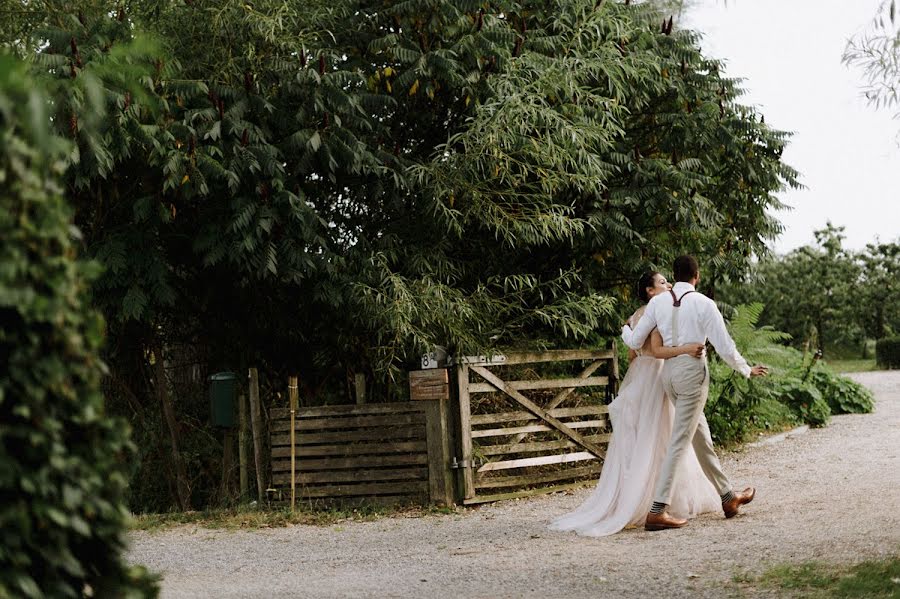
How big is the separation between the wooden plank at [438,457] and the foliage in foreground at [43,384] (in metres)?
7.11

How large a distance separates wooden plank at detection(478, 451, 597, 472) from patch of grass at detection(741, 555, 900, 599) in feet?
14.2

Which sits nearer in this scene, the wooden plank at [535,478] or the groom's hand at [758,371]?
the groom's hand at [758,371]

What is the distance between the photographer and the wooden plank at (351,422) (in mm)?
10750

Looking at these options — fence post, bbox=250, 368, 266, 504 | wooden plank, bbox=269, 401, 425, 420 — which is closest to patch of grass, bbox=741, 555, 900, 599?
wooden plank, bbox=269, 401, 425, 420

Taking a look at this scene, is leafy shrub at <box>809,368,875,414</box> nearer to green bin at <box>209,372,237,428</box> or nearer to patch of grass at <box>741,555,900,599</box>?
green bin at <box>209,372,237,428</box>

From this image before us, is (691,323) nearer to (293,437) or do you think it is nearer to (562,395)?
(562,395)

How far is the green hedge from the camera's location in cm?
3758

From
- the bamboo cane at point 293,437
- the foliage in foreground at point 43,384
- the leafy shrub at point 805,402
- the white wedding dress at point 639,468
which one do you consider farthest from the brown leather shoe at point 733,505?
the leafy shrub at point 805,402

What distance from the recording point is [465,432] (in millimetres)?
10719

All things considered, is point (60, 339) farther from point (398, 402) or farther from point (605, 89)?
point (605, 89)

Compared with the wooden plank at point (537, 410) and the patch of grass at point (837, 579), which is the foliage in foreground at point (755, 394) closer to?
the wooden plank at point (537, 410)

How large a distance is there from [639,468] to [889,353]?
1269 inches

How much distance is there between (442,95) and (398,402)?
3.67 m

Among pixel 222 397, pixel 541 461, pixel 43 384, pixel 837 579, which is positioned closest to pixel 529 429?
pixel 541 461
